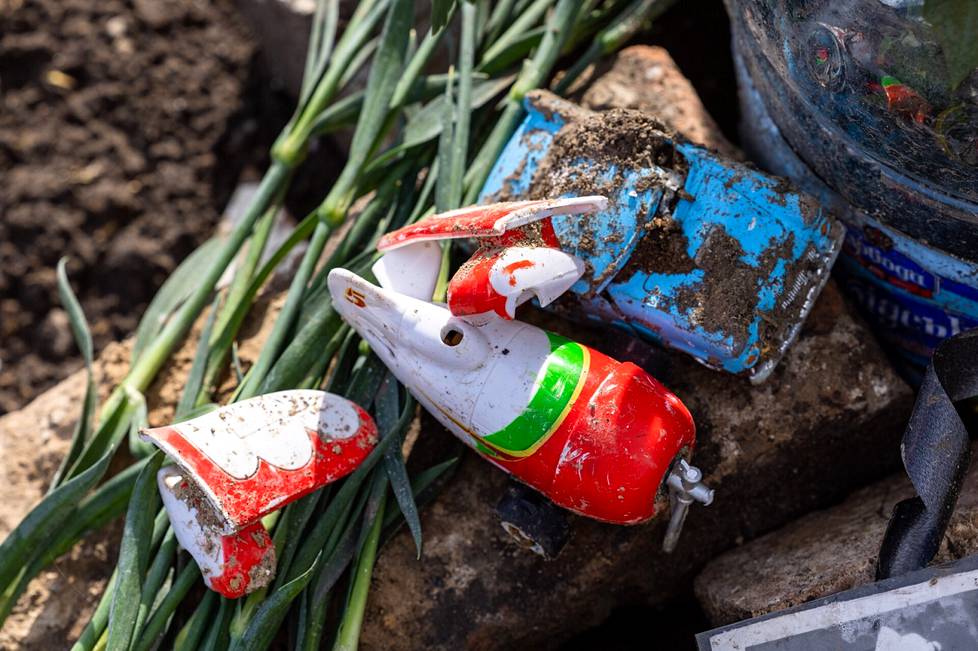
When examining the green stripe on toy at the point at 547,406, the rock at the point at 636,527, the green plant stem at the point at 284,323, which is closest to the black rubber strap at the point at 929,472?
the rock at the point at 636,527

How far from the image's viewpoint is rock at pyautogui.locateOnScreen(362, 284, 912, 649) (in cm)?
116

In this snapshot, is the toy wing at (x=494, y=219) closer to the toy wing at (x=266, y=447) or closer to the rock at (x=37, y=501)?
the toy wing at (x=266, y=447)

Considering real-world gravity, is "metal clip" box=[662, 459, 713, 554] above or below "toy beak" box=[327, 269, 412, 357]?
below

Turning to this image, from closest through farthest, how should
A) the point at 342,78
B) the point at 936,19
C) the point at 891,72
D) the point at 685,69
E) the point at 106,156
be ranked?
1. the point at 936,19
2. the point at 891,72
3. the point at 342,78
4. the point at 685,69
5. the point at 106,156

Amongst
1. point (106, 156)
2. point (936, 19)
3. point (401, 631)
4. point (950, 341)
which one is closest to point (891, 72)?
point (936, 19)

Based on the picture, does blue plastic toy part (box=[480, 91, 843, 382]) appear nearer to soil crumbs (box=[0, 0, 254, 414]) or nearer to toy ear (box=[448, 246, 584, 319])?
toy ear (box=[448, 246, 584, 319])

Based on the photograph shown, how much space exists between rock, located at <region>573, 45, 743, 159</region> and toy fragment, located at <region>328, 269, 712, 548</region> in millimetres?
473

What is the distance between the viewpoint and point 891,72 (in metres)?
0.90

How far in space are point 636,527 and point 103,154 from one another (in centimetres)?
126

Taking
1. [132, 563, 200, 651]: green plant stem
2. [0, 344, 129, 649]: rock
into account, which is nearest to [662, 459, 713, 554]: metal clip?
[132, 563, 200, 651]: green plant stem

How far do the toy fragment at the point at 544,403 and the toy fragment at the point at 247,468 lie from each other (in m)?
0.12

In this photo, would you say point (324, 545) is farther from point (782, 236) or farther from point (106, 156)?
point (106, 156)

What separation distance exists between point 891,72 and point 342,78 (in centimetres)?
76

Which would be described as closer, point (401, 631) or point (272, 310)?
point (401, 631)
